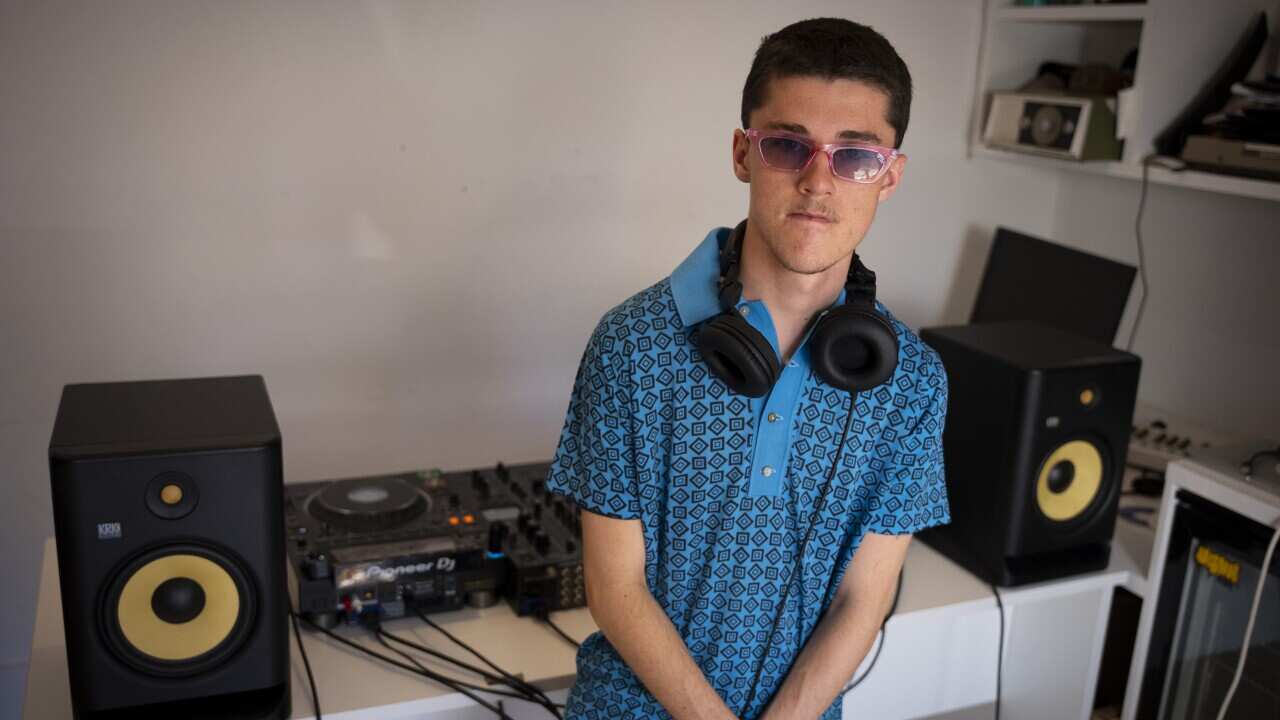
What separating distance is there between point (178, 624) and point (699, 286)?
0.74 metres

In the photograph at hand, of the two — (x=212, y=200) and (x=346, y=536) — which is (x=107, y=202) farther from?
(x=346, y=536)

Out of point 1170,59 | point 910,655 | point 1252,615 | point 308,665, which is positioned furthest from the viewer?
point 1170,59

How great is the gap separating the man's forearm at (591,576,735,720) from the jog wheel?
440 mm

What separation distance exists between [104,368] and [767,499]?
1.50 metres

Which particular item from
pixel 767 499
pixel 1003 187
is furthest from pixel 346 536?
pixel 1003 187

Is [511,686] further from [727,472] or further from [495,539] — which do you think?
[727,472]

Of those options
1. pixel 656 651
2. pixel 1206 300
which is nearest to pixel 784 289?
pixel 656 651

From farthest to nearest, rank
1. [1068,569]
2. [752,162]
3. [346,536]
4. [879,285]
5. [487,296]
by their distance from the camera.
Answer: [879,285] < [487,296] < [1068,569] < [346,536] < [752,162]

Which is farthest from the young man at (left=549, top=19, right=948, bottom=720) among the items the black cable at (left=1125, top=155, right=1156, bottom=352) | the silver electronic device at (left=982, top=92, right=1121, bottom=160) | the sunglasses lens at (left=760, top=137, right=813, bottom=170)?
the black cable at (left=1125, top=155, right=1156, bottom=352)

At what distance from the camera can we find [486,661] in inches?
64.0

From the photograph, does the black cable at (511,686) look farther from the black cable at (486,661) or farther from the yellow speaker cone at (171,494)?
the yellow speaker cone at (171,494)

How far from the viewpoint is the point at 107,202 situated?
2.16 m

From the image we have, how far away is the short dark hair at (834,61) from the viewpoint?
1.26 metres

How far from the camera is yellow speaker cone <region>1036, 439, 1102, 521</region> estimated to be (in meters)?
1.86
